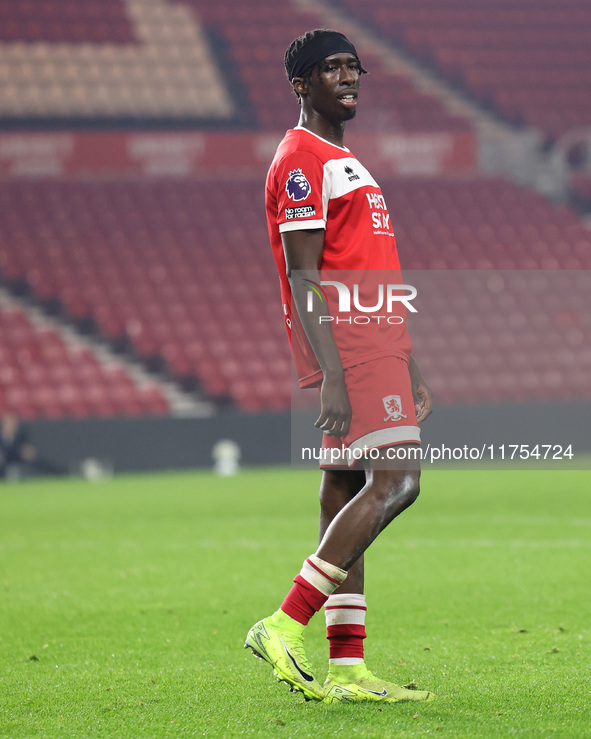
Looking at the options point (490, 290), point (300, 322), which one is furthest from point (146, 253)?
point (300, 322)

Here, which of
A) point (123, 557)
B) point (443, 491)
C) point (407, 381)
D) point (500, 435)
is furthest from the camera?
point (500, 435)

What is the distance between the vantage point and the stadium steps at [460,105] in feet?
65.1

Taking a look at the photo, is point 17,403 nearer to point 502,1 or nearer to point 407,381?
point 407,381

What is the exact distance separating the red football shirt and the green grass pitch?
1.02 m

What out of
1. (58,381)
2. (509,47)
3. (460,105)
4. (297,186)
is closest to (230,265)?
(58,381)

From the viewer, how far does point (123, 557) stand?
6.84 m

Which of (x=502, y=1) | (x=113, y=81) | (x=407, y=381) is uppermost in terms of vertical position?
(x=502, y=1)

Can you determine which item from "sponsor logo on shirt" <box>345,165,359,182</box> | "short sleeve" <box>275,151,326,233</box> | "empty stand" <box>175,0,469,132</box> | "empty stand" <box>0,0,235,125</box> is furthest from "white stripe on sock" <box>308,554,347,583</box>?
"empty stand" <box>175,0,469,132</box>

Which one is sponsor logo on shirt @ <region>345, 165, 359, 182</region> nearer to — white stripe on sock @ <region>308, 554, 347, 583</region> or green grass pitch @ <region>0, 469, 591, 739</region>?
white stripe on sock @ <region>308, 554, 347, 583</region>

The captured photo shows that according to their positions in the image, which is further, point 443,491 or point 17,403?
point 17,403

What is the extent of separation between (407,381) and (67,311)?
12973mm

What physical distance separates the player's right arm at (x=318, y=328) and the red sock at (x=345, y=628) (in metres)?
0.52

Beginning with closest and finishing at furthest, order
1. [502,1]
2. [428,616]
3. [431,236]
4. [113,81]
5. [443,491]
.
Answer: [428,616] → [443,491] → [431,236] → [113,81] → [502,1]

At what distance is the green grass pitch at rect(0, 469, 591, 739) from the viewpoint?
9.83 ft
